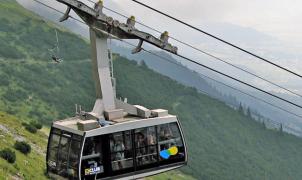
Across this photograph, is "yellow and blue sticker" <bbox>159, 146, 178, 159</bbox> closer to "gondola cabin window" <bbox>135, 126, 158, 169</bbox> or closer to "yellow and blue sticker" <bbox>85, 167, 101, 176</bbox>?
"gondola cabin window" <bbox>135, 126, 158, 169</bbox>

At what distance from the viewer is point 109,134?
23.0 meters

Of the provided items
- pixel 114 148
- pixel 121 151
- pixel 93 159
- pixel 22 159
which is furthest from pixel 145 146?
pixel 22 159

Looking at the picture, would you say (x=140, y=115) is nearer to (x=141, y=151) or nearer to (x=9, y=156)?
(x=141, y=151)

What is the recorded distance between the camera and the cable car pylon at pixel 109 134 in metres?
22.5

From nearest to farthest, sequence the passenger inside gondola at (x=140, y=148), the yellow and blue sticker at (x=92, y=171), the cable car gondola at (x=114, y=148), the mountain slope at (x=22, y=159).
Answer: the yellow and blue sticker at (x=92, y=171) < the cable car gondola at (x=114, y=148) < the passenger inside gondola at (x=140, y=148) < the mountain slope at (x=22, y=159)

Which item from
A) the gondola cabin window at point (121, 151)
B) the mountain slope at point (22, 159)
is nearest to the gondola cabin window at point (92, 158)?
the gondola cabin window at point (121, 151)

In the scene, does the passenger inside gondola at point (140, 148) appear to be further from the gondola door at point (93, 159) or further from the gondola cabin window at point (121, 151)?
the gondola door at point (93, 159)

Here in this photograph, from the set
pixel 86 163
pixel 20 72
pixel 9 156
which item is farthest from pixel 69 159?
pixel 20 72

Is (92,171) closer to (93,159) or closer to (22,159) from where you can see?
(93,159)

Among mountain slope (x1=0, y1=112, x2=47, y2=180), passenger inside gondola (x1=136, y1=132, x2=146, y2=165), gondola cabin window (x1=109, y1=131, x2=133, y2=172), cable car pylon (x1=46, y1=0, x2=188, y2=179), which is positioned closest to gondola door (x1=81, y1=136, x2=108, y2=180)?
cable car pylon (x1=46, y1=0, x2=188, y2=179)

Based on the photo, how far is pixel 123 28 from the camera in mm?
24875

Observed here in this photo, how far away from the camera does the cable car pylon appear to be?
22500 mm

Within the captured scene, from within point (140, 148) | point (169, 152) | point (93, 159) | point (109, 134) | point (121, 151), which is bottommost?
point (93, 159)

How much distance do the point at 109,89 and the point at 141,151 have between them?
3924 millimetres
